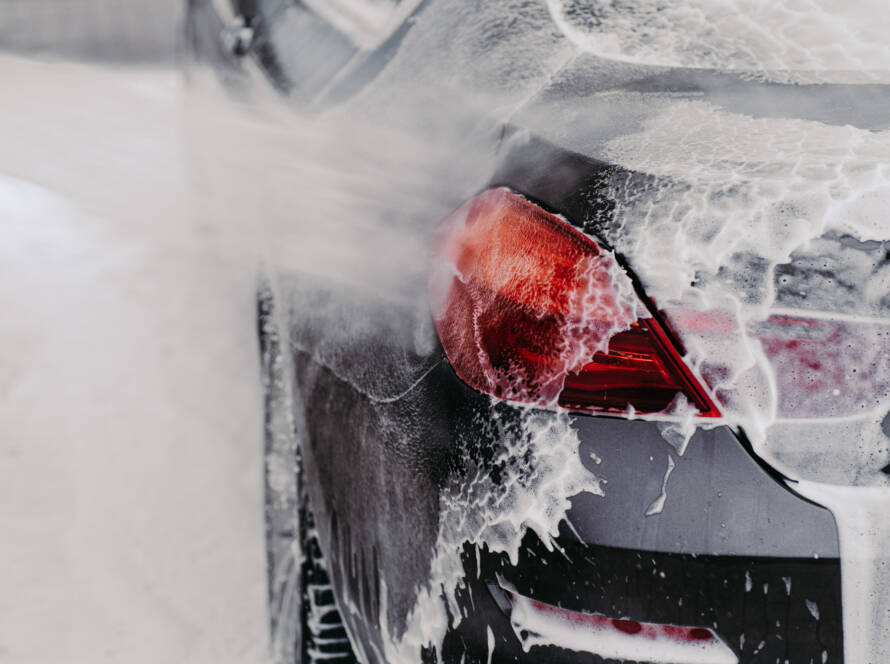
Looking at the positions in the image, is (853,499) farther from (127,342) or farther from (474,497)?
(127,342)

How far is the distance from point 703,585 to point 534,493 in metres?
0.23

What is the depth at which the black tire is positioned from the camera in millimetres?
1943

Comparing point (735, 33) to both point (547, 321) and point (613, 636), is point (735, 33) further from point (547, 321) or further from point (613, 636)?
point (613, 636)

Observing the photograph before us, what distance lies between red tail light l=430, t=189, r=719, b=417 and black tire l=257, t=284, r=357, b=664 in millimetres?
1019

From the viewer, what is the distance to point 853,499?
0.87m

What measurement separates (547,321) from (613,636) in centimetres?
42

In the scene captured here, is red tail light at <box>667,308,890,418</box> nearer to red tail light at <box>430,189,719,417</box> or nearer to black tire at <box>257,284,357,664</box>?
red tail light at <box>430,189,719,417</box>

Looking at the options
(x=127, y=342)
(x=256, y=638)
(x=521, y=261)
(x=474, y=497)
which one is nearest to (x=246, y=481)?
(x=256, y=638)

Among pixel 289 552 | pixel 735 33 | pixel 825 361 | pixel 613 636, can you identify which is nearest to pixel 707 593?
pixel 613 636

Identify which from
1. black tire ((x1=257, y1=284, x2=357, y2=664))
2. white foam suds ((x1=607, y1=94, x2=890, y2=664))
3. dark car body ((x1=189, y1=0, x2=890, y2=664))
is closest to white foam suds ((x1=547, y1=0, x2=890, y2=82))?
dark car body ((x1=189, y1=0, x2=890, y2=664))

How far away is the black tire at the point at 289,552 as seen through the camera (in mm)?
1943

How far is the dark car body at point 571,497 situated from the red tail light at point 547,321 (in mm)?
25

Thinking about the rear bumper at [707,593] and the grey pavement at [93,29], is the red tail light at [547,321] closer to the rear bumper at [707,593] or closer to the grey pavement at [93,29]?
the rear bumper at [707,593]

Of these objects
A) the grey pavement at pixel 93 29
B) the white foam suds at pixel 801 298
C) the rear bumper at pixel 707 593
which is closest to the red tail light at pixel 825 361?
the white foam suds at pixel 801 298
